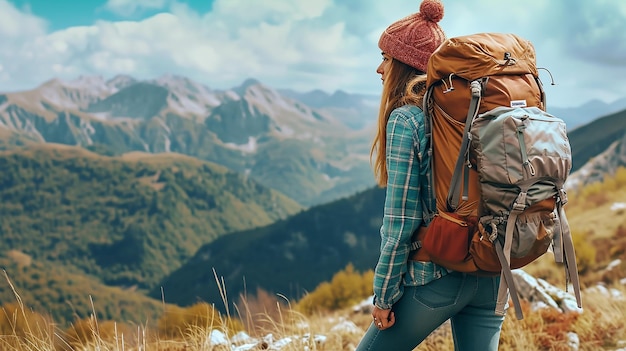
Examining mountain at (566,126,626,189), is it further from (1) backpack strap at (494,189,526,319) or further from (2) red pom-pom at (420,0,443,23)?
(1) backpack strap at (494,189,526,319)

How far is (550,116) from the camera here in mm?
1994

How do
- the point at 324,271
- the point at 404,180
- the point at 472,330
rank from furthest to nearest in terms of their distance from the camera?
the point at 324,271
the point at 472,330
the point at 404,180

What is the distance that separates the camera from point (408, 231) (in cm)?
204

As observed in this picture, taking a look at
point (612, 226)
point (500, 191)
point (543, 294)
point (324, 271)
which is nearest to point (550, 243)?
point (500, 191)

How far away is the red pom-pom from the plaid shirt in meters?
0.52

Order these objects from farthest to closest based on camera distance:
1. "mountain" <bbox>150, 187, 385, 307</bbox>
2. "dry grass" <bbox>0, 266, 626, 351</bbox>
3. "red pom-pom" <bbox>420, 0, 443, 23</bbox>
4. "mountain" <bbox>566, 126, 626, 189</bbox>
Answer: "mountain" <bbox>150, 187, 385, 307</bbox>
"mountain" <bbox>566, 126, 626, 189</bbox>
"dry grass" <bbox>0, 266, 626, 351</bbox>
"red pom-pom" <bbox>420, 0, 443, 23</bbox>

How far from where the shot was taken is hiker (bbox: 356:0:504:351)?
80.5 inches

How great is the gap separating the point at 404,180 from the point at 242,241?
193541 mm

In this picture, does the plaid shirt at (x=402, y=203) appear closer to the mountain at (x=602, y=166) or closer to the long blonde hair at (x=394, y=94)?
the long blonde hair at (x=394, y=94)

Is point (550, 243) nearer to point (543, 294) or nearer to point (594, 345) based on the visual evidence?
point (594, 345)

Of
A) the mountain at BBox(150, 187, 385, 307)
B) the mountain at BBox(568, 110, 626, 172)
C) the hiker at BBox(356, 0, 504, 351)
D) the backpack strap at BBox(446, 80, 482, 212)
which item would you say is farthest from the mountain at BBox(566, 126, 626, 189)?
the mountain at BBox(150, 187, 385, 307)

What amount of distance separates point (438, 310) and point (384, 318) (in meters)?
0.20

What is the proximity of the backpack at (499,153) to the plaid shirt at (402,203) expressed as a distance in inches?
2.3

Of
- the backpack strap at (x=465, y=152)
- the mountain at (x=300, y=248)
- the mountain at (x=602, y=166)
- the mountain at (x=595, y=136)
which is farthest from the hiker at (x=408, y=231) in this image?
the mountain at (x=300, y=248)
